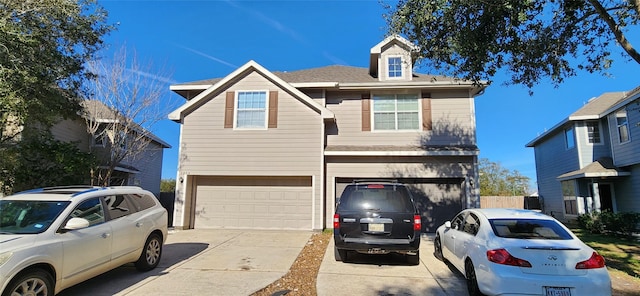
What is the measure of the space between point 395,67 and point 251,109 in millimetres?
6361

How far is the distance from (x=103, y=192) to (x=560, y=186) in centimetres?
2326

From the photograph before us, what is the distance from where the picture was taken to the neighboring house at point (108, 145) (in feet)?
45.8

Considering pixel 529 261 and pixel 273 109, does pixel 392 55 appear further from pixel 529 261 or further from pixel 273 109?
pixel 529 261

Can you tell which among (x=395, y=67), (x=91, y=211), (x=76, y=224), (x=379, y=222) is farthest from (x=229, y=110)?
(x=76, y=224)

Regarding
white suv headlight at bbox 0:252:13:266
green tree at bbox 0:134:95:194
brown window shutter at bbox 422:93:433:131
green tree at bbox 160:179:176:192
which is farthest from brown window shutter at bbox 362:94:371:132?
green tree at bbox 160:179:176:192

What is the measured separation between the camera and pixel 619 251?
975cm

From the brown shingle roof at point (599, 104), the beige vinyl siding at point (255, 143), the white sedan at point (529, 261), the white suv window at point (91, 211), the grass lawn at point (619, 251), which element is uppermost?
the brown shingle roof at point (599, 104)

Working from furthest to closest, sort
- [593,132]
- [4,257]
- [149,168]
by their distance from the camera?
1. [149,168]
2. [593,132]
3. [4,257]

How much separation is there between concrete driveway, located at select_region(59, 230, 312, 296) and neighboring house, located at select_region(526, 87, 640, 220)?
1515 centimetres

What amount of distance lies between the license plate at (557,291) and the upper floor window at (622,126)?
49.8ft

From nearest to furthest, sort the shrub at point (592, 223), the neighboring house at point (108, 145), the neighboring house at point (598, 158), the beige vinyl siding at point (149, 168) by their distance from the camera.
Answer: the shrub at point (592, 223), the neighboring house at point (108, 145), the neighboring house at point (598, 158), the beige vinyl siding at point (149, 168)

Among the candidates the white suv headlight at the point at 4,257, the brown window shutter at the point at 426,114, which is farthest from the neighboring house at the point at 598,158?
the white suv headlight at the point at 4,257

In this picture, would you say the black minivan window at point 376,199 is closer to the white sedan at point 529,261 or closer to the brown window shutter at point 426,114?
the white sedan at point 529,261

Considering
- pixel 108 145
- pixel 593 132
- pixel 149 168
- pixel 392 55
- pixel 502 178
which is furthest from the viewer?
pixel 502 178
